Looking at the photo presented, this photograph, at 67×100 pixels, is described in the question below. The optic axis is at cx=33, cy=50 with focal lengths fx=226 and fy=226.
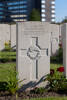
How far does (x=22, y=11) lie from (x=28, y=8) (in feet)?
9.29

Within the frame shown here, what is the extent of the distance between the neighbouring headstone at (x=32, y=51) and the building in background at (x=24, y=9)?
8276 cm

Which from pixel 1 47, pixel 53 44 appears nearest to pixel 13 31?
pixel 1 47

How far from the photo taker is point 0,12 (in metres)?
90.2

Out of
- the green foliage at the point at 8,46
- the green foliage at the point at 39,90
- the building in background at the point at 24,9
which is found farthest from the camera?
the building in background at the point at 24,9

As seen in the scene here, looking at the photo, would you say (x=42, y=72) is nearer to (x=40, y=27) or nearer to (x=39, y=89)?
(x=39, y=89)

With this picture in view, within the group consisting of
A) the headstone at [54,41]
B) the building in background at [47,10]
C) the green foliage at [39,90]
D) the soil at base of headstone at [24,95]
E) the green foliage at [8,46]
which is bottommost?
the soil at base of headstone at [24,95]

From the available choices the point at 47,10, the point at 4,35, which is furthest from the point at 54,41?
the point at 47,10

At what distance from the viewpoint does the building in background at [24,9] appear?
89125mm

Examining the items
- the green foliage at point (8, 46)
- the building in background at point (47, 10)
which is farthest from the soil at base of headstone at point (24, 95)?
the building in background at point (47, 10)

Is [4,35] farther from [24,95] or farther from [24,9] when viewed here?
[24,9]

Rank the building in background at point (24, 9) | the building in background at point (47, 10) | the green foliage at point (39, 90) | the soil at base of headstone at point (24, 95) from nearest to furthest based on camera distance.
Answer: the soil at base of headstone at point (24, 95), the green foliage at point (39, 90), the building in background at point (47, 10), the building in background at point (24, 9)

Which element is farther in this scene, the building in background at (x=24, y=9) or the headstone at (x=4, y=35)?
the building in background at (x=24, y=9)

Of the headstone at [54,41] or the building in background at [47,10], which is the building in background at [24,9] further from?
the headstone at [54,41]

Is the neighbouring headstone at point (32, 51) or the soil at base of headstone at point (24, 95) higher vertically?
the neighbouring headstone at point (32, 51)
